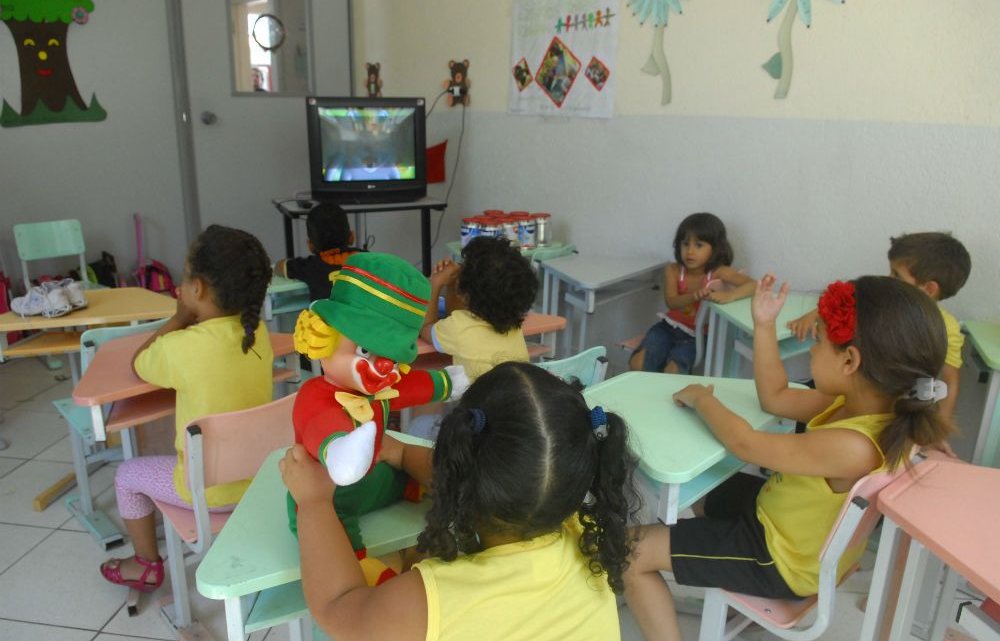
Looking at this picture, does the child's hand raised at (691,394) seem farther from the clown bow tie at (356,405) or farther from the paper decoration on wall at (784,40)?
the paper decoration on wall at (784,40)

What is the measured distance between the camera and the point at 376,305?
3.66 feet

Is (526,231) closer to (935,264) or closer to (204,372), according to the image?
(935,264)

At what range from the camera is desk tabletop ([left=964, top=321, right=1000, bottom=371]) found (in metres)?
2.08

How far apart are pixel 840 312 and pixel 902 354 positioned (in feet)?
0.42

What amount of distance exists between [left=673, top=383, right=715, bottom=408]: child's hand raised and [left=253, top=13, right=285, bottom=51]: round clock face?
412 centimetres

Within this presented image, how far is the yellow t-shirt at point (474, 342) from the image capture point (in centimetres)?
217

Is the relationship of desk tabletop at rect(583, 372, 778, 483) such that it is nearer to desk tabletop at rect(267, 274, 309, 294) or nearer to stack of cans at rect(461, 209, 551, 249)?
desk tabletop at rect(267, 274, 309, 294)

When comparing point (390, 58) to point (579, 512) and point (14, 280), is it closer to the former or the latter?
point (14, 280)

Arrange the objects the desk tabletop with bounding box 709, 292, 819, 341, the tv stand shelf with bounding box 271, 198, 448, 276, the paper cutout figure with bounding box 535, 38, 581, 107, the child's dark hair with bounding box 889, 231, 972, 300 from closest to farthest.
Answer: the child's dark hair with bounding box 889, 231, 972, 300
the desk tabletop with bounding box 709, 292, 819, 341
the paper cutout figure with bounding box 535, 38, 581, 107
the tv stand shelf with bounding box 271, 198, 448, 276

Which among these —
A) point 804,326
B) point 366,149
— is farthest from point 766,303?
point 366,149

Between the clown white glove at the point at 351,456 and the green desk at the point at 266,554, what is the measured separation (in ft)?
0.63

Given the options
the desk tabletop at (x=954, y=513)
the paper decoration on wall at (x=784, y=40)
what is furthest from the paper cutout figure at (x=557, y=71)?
the desk tabletop at (x=954, y=513)

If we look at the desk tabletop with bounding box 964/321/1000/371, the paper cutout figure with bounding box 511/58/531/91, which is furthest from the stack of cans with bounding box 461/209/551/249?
the desk tabletop with bounding box 964/321/1000/371

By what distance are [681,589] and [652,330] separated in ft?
4.41
